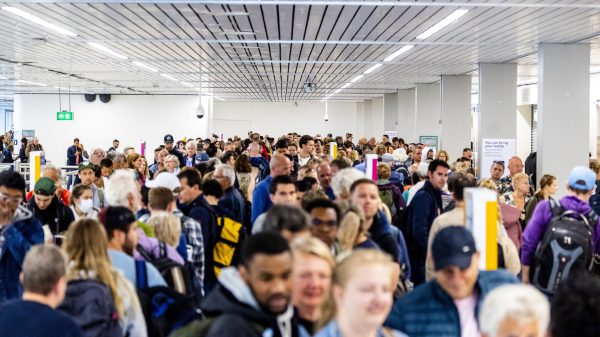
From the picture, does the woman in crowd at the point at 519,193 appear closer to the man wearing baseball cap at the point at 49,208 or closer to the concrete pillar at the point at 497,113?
the man wearing baseball cap at the point at 49,208

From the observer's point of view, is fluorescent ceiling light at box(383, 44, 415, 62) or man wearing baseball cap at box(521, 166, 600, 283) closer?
man wearing baseball cap at box(521, 166, 600, 283)

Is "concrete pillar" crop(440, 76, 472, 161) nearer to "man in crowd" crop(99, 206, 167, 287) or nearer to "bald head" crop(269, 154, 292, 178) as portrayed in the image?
"bald head" crop(269, 154, 292, 178)

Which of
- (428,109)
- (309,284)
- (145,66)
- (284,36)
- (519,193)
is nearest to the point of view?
(309,284)

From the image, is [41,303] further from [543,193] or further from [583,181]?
[543,193]

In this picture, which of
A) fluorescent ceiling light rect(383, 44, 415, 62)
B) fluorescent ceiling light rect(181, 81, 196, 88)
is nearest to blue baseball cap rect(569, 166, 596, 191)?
fluorescent ceiling light rect(383, 44, 415, 62)

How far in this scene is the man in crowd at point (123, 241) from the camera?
13.4 feet

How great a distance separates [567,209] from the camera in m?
6.00

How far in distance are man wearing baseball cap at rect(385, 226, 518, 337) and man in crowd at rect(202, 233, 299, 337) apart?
0.69 metres

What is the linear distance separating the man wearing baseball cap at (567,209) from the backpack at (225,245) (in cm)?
238

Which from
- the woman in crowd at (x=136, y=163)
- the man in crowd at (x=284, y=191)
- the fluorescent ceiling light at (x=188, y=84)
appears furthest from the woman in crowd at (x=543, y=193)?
the fluorescent ceiling light at (x=188, y=84)

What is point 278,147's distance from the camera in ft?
39.9

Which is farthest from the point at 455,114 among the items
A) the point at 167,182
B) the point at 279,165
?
the point at 167,182

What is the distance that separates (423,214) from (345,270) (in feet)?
12.7

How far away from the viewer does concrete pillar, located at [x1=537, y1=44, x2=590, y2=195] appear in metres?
14.2
